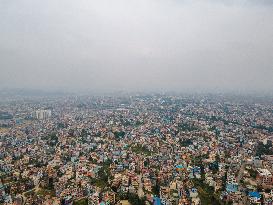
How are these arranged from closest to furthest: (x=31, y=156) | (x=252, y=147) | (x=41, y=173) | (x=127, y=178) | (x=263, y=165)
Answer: (x=127, y=178), (x=41, y=173), (x=263, y=165), (x=31, y=156), (x=252, y=147)

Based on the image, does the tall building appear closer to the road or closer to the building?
the road

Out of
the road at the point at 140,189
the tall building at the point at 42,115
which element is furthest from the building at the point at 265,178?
the tall building at the point at 42,115

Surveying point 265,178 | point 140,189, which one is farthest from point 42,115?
point 265,178

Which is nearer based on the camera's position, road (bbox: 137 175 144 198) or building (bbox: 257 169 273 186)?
road (bbox: 137 175 144 198)

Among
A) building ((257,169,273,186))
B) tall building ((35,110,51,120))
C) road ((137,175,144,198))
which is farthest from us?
tall building ((35,110,51,120))

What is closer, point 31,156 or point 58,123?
point 31,156

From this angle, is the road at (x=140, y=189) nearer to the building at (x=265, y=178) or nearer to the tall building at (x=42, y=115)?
the building at (x=265, y=178)

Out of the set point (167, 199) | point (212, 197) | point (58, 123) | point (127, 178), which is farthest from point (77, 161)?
point (58, 123)

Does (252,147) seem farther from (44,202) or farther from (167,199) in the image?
(44,202)

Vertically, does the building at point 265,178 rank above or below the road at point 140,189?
above

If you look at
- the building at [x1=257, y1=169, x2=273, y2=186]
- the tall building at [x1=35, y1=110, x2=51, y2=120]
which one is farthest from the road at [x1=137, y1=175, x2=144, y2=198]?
the tall building at [x1=35, y1=110, x2=51, y2=120]

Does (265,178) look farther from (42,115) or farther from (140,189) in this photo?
(42,115)
